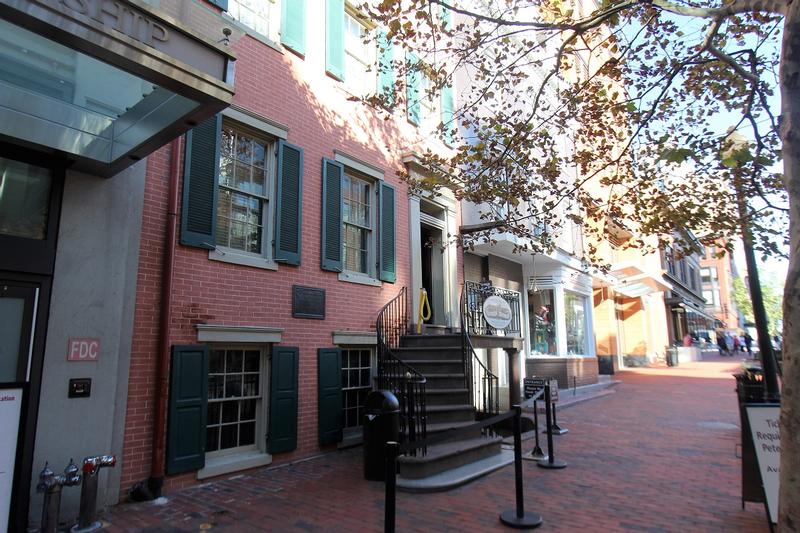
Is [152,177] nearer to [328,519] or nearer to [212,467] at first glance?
[212,467]

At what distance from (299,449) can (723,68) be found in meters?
8.34

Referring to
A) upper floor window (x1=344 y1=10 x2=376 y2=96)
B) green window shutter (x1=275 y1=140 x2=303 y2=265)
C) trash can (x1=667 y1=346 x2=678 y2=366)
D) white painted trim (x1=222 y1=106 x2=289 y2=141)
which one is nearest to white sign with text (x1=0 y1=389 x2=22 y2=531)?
green window shutter (x1=275 y1=140 x2=303 y2=265)

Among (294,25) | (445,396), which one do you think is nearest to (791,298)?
(445,396)

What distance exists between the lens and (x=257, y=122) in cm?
737

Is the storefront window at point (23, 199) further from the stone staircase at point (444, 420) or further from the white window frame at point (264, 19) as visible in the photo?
the stone staircase at point (444, 420)

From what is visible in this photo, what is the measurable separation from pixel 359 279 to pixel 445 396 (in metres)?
2.54

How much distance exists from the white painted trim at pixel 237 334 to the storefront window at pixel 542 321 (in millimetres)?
10810

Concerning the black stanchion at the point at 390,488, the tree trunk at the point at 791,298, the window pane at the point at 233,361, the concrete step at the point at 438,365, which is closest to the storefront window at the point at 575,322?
the concrete step at the point at 438,365

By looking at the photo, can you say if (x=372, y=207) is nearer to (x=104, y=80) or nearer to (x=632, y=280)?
(x=104, y=80)

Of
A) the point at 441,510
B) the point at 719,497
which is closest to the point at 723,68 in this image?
the point at 719,497

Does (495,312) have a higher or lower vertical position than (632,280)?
lower

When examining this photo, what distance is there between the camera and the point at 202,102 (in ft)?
13.4

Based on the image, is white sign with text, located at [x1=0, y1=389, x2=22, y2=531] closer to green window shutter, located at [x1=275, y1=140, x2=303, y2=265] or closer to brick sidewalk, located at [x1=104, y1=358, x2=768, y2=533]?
brick sidewalk, located at [x1=104, y1=358, x2=768, y2=533]

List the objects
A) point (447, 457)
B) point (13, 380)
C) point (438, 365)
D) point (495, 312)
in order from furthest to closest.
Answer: point (495, 312) → point (438, 365) → point (447, 457) → point (13, 380)
